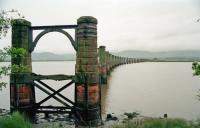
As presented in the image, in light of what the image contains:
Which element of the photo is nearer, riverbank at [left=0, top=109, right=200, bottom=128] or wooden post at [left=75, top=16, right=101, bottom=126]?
riverbank at [left=0, top=109, right=200, bottom=128]

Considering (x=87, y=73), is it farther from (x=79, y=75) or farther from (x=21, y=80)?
(x=21, y=80)

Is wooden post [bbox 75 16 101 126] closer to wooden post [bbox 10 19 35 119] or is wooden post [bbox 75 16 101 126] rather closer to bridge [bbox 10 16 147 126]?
bridge [bbox 10 16 147 126]

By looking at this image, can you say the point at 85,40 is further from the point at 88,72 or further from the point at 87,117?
the point at 87,117

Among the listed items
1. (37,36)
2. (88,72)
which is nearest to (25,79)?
(37,36)

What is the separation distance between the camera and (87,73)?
1566 centimetres

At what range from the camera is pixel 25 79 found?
1683 centimetres

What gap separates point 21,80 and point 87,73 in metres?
3.60

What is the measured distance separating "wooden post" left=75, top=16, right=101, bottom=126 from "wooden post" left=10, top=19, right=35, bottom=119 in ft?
9.40

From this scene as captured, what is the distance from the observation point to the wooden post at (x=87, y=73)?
51.3 feet

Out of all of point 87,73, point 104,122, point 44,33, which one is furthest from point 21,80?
point 104,122

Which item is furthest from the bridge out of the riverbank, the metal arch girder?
the riverbank

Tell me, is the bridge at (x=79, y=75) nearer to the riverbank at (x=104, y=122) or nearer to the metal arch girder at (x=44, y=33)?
the metal arch girder at (x=44, y=33)

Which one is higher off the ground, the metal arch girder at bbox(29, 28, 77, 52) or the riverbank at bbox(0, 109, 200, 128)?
the metal arch girder at bbox(29, 28, 77, 52)

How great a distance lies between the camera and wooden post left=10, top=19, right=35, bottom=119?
54.6 ft
